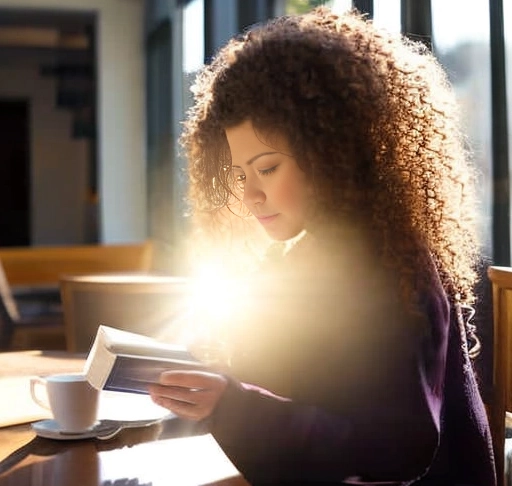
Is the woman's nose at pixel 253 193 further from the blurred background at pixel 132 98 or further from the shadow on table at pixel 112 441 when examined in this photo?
the blurred background at pixel 132 98

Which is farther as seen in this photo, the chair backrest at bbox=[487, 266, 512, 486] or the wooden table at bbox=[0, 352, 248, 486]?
the chair backrest at bbox=[487, 266, 512, 486]

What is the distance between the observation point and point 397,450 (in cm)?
104

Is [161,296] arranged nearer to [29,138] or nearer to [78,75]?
[78,75]

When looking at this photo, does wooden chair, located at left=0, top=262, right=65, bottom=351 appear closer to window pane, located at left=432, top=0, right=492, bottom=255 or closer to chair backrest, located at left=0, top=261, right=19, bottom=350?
chair backrest, located at left=0, top=261, right=19, bottom=350

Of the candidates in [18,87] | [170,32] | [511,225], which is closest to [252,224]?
[511,225]

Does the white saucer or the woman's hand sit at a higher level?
the woman's hand

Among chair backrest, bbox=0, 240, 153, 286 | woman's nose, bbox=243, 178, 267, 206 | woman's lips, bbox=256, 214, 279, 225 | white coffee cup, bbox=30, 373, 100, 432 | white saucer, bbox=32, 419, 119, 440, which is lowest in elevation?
white saucer, bbox=32, 419, 119, 440

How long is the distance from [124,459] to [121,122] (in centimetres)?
634

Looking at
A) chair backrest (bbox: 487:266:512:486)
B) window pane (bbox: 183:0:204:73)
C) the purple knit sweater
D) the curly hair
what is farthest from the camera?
window pane (bbox: 183:0:204:73)

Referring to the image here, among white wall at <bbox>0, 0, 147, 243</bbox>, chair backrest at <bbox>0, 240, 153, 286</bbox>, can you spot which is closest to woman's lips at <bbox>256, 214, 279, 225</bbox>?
chair backrest at <bbox>0, 240, 153, 286</bbox>

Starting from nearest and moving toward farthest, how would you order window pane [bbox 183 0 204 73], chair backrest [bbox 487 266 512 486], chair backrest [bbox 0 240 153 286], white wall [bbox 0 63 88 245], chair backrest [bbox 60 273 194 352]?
chair backrest [bbox 487 266 512 486] → chair backrest [bbox 60 273 194 352] → window pane [bbox 183 0 204 73] → chair backrest [bbox 0 240 153 286] → white wall [bbox 0 63 88 245]

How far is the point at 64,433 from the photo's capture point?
4.22 ft

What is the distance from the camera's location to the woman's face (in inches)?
47.9

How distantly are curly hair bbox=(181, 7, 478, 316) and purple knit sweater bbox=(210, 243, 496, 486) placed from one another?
61mm
